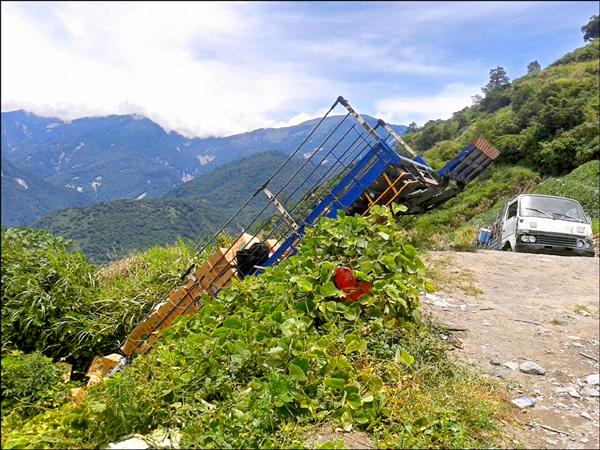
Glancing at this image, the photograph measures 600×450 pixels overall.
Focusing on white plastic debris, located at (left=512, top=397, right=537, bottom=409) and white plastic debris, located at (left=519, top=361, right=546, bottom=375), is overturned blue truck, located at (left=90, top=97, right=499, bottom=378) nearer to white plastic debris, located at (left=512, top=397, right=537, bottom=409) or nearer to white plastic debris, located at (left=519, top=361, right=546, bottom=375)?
white plastic debris, located at (left=519, top=361, right=546, bottom=375)

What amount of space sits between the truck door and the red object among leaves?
7.33 metres

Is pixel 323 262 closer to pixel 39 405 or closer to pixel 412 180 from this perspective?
pixel 39 405

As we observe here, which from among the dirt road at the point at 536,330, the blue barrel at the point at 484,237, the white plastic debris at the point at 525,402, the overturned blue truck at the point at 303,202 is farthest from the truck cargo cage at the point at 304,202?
the blue barrel at the point at 484,237

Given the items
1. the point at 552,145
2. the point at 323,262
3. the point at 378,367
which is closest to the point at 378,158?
the point at 323,262

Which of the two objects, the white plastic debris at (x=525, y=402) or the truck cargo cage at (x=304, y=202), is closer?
the white plastic debris at (x=525, y=402)

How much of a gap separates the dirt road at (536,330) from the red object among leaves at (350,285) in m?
1.07

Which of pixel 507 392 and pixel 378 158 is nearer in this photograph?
pixel 507 392

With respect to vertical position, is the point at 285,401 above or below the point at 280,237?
below

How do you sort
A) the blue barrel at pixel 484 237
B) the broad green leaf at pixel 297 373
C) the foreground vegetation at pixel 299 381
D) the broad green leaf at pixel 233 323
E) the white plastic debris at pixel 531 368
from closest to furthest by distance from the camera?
the foreground vegetation at pixel 299 381, the broad green leaf at pixel 297 373, the broad green leaf at pixel 233 323, the white plastic debris at pixel 531 368, the blue barrel at pixel 484 237

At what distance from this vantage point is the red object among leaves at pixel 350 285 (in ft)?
13.5

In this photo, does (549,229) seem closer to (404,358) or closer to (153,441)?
(404,358)

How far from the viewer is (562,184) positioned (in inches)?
729

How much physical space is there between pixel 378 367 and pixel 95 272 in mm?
5691

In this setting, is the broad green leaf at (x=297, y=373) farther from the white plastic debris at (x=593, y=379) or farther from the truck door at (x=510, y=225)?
the truck door at (x=510, y=225)
